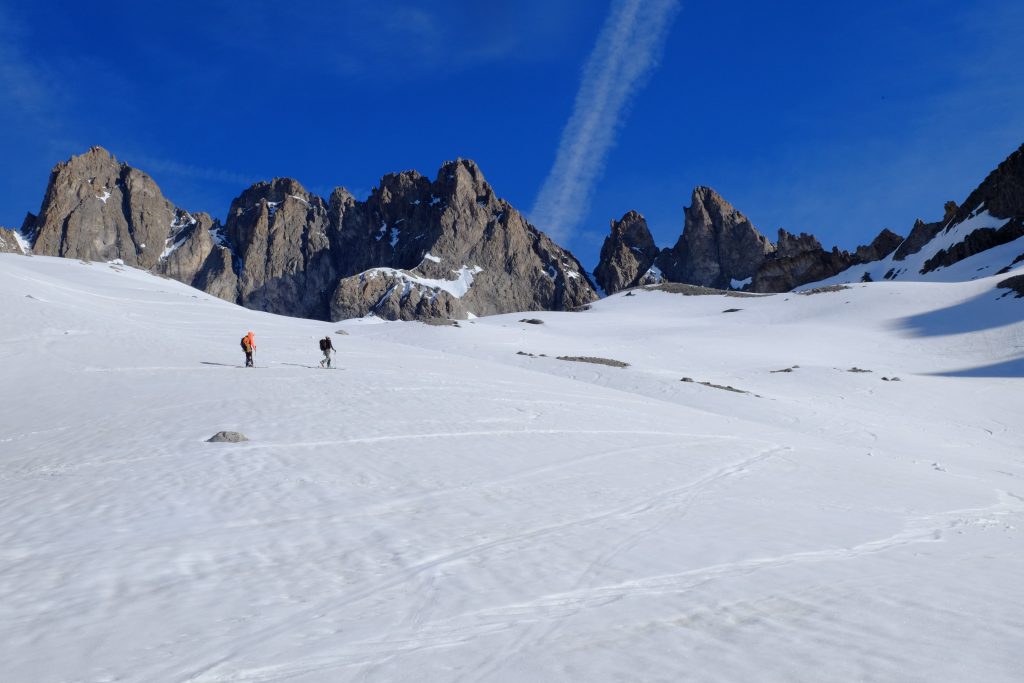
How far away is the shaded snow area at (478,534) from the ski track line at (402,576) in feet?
0.13

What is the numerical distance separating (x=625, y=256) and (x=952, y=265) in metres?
109

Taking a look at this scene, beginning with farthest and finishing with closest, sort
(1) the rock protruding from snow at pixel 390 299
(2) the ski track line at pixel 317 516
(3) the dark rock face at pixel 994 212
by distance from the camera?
1. (1) the rock protruding from snow at pixel 390 299
2. (3) the dark rock face at pixel 994 212
3. (2) the ski track line at pixel 317 516

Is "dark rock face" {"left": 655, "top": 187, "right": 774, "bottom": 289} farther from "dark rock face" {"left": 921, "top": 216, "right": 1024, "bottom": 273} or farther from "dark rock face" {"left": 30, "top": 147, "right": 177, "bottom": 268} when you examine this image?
"dark rock face" {"left": 30, "top": 147, "right": 177, "bottom": 268}

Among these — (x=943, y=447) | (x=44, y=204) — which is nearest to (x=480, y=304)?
(x=44, y=204)

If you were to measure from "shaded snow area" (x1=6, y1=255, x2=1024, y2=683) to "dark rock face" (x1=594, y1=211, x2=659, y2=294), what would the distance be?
16545 cm

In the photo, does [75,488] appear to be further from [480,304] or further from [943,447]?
[480,304]

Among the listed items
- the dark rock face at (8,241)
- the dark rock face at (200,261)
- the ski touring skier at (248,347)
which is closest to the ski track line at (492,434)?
the ski touring skier at (248,347)

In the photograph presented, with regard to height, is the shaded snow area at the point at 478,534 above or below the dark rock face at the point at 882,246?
below

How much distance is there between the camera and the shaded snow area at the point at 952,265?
257ft

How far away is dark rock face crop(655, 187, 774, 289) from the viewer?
180 metres

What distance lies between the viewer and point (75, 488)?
10.1 m

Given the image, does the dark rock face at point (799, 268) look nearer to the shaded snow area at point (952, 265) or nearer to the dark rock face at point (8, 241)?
the shaded snow area at point (952, 265)

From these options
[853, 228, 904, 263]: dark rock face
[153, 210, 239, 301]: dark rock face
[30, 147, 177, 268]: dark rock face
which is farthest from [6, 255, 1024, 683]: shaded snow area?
[30, 147, 177, 268]: dark rock face

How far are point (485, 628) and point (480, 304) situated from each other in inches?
6584
